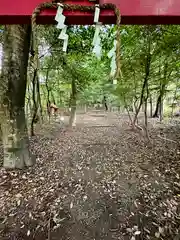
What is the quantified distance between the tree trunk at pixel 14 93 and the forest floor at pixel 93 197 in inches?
14.2

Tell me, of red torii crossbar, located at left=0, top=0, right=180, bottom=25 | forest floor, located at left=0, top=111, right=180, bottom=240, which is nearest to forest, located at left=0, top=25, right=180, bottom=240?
forest floor, located at left=0, top=111, right=180, bottom=240

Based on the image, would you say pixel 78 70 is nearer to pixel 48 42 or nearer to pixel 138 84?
pixel 48 42

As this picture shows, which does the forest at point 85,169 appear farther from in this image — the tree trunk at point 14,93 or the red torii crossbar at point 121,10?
the red torii crossbar at point 121,10

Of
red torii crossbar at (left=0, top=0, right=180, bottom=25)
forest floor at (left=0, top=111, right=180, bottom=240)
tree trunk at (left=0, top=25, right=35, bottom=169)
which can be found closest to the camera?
red torii crossbar at (left=0, top=0, right=180, bottom=25)

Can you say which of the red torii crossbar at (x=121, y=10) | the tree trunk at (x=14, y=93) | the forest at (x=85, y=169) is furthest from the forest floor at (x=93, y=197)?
the red torii crossbar at (x=121, y=10)

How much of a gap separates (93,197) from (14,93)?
2225mm

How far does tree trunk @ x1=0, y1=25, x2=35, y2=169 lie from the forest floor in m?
0.36

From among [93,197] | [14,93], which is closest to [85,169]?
[93,197]

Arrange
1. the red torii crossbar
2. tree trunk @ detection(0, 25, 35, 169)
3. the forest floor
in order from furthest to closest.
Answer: tree trunk @ detection(0, 25, 35, 169) < the forest floor < the red torii crossbar

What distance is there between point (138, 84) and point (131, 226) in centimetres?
A: 567

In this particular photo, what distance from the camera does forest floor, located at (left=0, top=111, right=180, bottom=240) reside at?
7.58 feet

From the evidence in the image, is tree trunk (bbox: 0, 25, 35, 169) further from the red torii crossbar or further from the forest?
the red torii crossbar

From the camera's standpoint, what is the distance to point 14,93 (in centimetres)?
341

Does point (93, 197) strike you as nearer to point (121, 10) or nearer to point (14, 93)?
point (14, 93)
